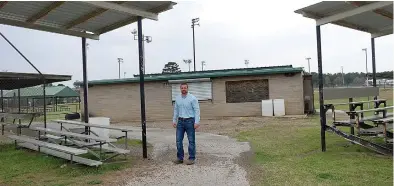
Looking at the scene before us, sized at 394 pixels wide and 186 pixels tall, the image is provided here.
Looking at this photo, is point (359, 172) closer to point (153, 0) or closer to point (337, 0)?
point (337, 0)

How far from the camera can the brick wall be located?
63.1 ft

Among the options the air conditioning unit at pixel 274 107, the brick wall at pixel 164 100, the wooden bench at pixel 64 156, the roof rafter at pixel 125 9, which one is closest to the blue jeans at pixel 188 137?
the wooden bench at pixel 64 156

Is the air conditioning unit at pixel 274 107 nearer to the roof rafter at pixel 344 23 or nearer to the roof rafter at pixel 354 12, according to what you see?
the roof rafter at pixel 344 23

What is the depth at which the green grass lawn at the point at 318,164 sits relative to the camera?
5.21m

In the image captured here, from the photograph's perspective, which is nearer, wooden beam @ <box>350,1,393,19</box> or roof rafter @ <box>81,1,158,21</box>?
roof rafter @ <box>81,1,158,21</box>

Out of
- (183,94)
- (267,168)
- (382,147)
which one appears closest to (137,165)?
(183,94)

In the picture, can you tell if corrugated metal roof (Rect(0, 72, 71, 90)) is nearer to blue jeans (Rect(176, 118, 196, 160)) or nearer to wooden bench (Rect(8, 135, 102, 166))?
wooden bench (Rect(8, 135, 102, 166))

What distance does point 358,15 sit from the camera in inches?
305

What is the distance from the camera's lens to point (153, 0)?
664 cm

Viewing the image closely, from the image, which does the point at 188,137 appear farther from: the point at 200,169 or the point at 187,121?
the point at 200,169

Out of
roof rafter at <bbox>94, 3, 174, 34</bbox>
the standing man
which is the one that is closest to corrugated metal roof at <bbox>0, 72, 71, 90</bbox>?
roof rafter at <bbox>94, 3, 174, 34</bbox>

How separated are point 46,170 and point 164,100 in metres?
14.4

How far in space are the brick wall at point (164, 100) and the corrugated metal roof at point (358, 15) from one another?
9.76m

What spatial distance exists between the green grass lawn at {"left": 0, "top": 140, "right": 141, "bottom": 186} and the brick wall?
510 inches
